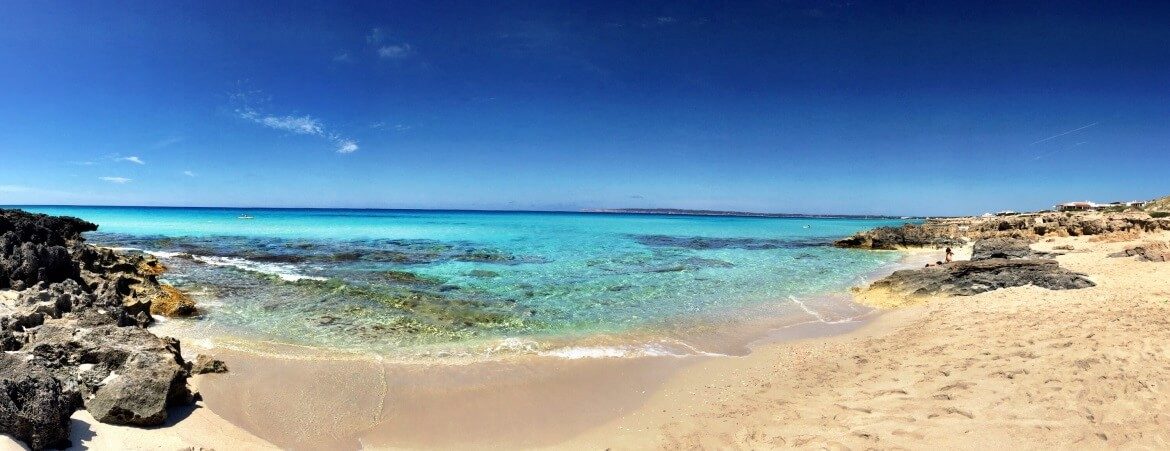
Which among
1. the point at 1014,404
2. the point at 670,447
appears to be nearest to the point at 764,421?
the point at 670,447

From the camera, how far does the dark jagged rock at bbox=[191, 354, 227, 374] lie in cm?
708

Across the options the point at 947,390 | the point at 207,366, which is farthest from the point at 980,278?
the point at 207,366

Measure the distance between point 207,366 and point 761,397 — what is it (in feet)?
26.9

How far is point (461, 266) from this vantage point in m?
20.9

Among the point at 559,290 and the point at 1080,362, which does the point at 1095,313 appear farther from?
the point at 559,290

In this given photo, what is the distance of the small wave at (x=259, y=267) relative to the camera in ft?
54.3

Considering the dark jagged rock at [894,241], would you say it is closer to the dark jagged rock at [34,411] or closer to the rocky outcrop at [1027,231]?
the rocky outcrop at [1027,231]

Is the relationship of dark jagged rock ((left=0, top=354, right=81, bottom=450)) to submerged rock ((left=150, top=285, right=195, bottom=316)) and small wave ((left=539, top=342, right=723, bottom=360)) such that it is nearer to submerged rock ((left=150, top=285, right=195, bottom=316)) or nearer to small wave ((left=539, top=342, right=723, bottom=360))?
small wave ((left=539, top=342, right=723, bottom=360))

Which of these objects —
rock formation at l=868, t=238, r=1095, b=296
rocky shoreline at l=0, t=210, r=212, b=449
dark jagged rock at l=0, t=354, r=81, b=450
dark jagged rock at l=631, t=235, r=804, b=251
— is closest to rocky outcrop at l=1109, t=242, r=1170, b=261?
rock formation at l=868, t=238, r=1095, b=296

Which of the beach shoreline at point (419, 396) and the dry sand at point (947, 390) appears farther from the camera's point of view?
the beach shoreline at point (419, 396)

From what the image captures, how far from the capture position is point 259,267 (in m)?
19.0

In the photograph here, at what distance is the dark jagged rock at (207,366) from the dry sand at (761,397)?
9.3 inches

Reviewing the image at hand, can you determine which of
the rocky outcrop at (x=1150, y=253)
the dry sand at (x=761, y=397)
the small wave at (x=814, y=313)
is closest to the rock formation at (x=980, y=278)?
the small wave at (x=814, y=313)

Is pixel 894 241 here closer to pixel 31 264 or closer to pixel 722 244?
pixel 722 244
